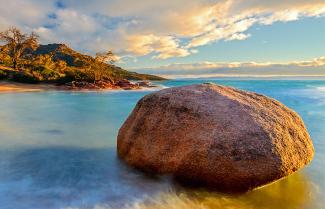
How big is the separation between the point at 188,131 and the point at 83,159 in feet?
9.25

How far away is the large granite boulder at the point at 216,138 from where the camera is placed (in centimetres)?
525

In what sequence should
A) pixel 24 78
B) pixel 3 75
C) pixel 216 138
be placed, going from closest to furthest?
pixel 216 138 → pixel 3 75 → pixel 24 78

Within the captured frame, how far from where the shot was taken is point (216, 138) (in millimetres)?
5391

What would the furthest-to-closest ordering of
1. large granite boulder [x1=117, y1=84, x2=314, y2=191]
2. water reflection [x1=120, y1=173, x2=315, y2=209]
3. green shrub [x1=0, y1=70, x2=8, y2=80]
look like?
green shrub [x1=0, y1=70, x2=8, y2=80] → large granite boulder [x1=117, y1=84, x2=314, y2=191] → water reflection [x1=120, y1=173, x2=315, y2=209]

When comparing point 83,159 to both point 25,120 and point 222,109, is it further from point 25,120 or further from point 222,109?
point 25,120

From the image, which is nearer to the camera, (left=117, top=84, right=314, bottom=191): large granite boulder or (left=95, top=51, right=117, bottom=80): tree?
(left=117, top=84, right=314, bottom=191): large granite boulder

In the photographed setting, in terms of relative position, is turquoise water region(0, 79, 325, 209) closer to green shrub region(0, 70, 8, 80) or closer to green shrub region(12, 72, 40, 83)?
green shrub region(12, 72, 40, 83)

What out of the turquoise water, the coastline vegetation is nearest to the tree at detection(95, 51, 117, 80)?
the coastline vegetation

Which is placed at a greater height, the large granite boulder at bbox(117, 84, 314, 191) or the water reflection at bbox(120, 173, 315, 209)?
the large granite boulder at bbox(117, 84, 314, 191)

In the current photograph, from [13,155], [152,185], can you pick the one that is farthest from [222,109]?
[13,155]

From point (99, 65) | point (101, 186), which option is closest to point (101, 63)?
point (99, 65)

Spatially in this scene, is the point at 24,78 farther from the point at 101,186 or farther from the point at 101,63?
the point at 101,186

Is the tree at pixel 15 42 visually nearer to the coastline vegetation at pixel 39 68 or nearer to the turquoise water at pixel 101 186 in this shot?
the coastline vegetation at pixel 39 68

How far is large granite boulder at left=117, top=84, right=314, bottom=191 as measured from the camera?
5.25m
